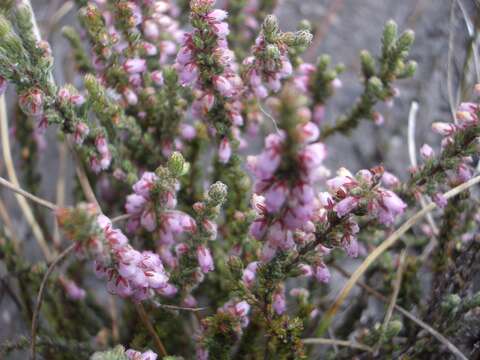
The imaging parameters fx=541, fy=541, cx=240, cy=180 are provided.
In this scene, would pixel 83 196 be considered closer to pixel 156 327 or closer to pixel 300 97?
pixel 156 327

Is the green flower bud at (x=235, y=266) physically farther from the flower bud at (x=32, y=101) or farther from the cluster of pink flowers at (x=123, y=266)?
the flower bud at (x=32, y=101)

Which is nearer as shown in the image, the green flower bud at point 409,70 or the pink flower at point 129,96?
the pink flower at point 129,96

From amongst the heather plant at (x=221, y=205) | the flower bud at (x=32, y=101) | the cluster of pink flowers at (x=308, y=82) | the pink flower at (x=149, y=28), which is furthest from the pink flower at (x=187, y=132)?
the flower bud at (x=32, y=101)

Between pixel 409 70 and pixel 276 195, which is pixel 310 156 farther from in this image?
pixel 409 70

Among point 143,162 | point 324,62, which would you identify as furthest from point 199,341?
point 324,62

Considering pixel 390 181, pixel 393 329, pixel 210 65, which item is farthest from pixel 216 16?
pixel 393 329

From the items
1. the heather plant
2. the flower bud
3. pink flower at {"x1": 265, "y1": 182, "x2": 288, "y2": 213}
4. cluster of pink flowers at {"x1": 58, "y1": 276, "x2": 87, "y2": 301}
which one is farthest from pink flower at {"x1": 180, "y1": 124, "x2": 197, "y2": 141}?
pink flower at {"x1": 265, "y1": 182, "x2": 288, "y2": 213}
